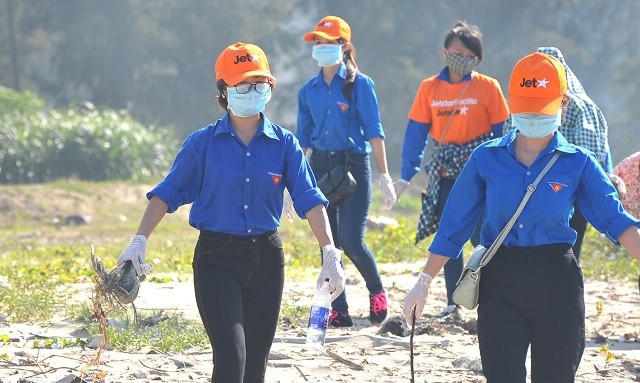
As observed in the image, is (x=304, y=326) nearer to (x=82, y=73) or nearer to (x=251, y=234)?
(x=251, y=234)

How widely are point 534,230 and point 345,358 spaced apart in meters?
2.52

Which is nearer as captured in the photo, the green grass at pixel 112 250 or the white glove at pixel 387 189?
the green grass at pixel 112 250

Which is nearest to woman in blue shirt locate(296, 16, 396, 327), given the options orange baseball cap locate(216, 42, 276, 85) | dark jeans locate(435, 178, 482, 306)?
dark jeans locate(435, 178, 482, 306)

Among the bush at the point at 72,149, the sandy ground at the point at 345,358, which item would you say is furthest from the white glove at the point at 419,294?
the bush at the point at 72,149

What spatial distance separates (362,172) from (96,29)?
2714cm

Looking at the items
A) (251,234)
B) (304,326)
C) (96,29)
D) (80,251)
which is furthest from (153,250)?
(96,29)

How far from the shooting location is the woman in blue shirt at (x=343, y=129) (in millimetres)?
7785

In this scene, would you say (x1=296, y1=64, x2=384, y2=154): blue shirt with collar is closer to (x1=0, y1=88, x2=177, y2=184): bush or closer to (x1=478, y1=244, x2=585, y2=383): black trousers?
(x1=478, y1=244, x2=585, y2=383): black trousers

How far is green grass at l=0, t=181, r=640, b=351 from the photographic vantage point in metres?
7.77

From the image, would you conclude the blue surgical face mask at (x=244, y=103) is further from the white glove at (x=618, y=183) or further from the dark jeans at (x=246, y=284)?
the white glove at (x=618, y=183)

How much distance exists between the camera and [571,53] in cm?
3312

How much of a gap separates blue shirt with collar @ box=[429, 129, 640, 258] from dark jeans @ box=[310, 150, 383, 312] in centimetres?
312

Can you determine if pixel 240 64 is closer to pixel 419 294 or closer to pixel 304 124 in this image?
pixel 419 294

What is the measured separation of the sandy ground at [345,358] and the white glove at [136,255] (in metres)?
1.14
